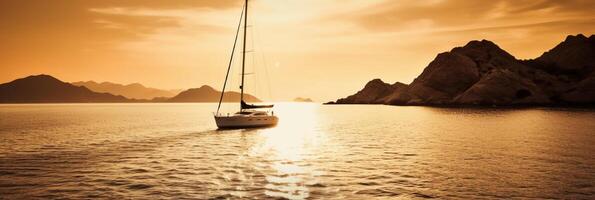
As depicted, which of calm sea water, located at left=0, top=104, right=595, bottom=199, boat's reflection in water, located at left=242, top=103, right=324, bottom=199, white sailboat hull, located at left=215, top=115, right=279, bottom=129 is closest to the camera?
calm sea water, located at left=0, top=104, right=595, bottom=199

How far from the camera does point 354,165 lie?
88.3ft

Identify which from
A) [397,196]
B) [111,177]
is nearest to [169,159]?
[111,177]

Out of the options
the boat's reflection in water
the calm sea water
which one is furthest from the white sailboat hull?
the calm sea water

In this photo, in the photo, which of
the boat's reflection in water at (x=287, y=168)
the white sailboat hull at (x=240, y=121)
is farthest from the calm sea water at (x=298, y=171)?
the white sailboat hull at (x=240, y=121)

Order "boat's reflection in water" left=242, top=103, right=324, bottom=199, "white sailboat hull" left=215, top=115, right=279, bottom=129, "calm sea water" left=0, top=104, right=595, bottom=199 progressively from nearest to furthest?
"calm sea water" left=0, top=104, right=595, bottom=199 < "boat's reflection in water" left=242, top=103, right=324, bottom=199 < "white sailboat hull" left=215, top=115, right=279, bottom=129

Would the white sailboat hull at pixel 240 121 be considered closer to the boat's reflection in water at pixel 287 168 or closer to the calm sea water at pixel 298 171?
the boat's reflection in water at pixel 287 168

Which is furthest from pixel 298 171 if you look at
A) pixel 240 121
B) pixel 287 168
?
pixel 240 121

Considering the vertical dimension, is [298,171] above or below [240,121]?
below

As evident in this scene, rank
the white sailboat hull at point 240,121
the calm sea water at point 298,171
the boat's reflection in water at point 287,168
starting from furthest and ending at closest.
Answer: the white sailboat hull at point 240,121, the boat's reflection in water at point 287,168, the calm sea water at point 298,171

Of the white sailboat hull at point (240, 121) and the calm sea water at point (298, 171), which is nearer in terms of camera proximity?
the calm sea water at point (298, 171)

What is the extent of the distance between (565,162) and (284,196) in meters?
22.4

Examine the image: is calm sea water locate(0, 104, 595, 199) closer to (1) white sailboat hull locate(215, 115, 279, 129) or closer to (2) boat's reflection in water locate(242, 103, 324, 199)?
(2) boat's reflection in water locate(242, 103, 324, 199)

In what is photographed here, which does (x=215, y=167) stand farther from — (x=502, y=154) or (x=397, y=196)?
(x=502, y=154)

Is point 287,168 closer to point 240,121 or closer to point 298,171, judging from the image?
point 298,171
